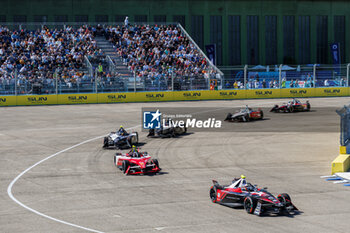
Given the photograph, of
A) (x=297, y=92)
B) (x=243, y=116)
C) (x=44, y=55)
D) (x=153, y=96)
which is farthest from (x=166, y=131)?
(x=297, y=92)

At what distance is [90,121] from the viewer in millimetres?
35531

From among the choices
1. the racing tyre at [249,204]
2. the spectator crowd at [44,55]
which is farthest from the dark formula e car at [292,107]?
the racing tyre at [249,204]

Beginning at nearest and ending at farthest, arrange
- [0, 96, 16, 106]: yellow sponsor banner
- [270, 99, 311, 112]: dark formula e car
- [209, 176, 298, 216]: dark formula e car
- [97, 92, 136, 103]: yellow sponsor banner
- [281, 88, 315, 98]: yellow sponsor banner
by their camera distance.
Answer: [209, 176, 298, 216]: dark formula e car < [270, 99, 311, 112]: dark formula e car < [0, 96, 16, 106]: yellow sponsor banner < [97, 92, 136, 103]: yellow sponsor banner < [281, 88, 315, 98]: yellow sponsor banner

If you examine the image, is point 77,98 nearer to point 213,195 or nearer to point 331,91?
point 331,91

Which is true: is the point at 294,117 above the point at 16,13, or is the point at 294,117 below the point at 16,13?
below

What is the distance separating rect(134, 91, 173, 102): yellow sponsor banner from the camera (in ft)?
156

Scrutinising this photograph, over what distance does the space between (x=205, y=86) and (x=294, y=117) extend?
13.9m

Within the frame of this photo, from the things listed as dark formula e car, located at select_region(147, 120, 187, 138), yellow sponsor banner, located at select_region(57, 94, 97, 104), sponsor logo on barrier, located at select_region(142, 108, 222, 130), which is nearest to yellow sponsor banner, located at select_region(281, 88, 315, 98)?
sponsor logo on barrier, located at select_region(142, 108, 222, 130)

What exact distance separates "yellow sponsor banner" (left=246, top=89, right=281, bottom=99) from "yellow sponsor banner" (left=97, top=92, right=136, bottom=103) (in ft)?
36.0

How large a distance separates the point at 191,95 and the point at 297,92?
1034 cm

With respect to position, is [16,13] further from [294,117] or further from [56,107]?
[294,117]

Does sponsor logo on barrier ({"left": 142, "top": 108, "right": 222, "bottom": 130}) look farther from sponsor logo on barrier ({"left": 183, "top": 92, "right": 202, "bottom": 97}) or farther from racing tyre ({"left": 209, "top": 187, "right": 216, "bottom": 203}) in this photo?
racing tyre ({"left": 209, "top": 187, "right": 216, "bottom": 203})

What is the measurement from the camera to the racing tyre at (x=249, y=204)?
14.6 m

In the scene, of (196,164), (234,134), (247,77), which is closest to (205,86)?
(247,77)
